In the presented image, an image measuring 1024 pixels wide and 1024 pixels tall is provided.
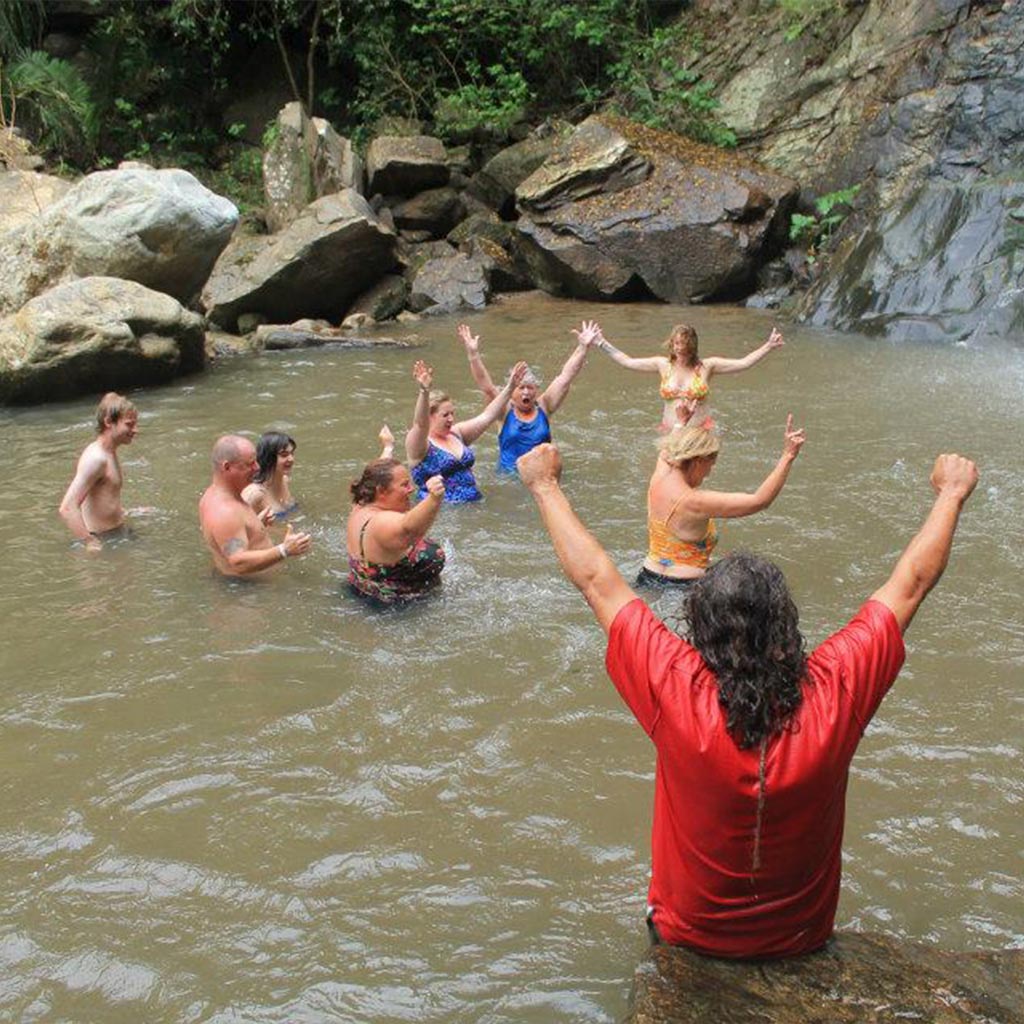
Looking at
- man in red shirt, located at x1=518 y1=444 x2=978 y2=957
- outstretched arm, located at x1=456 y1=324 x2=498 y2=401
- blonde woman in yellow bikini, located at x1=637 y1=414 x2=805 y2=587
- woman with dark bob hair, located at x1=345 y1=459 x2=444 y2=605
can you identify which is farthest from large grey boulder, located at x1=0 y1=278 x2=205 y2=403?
man in red shirt, located at x1=518 y1=444 x2=978 y2=957

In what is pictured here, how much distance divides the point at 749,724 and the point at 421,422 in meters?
4.81

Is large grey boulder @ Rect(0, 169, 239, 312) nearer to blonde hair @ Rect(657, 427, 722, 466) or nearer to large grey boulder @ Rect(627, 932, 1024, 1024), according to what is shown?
blonde hair @ Rect(657, 427, 722, 466)

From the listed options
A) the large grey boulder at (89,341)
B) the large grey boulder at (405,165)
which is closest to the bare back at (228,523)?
the large grey boulder at (89,341)

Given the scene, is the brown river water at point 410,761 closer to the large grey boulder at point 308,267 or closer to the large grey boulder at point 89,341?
the large grey boulder at point 89,341

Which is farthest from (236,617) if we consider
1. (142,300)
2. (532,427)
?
(142,300)

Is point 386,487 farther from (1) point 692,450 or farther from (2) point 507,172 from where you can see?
(2) point 507,172

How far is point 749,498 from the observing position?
16.5ft

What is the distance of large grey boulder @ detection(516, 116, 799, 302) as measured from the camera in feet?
51.9

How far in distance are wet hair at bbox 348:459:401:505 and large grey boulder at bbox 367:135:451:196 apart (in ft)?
44.6

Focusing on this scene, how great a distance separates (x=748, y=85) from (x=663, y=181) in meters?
3.31

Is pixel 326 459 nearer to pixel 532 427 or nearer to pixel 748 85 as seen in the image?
pixel 532 427

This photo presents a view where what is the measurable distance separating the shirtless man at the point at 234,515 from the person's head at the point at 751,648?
3.98 m

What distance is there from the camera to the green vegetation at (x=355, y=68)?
19.1m

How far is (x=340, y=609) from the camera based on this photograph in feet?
20.1
